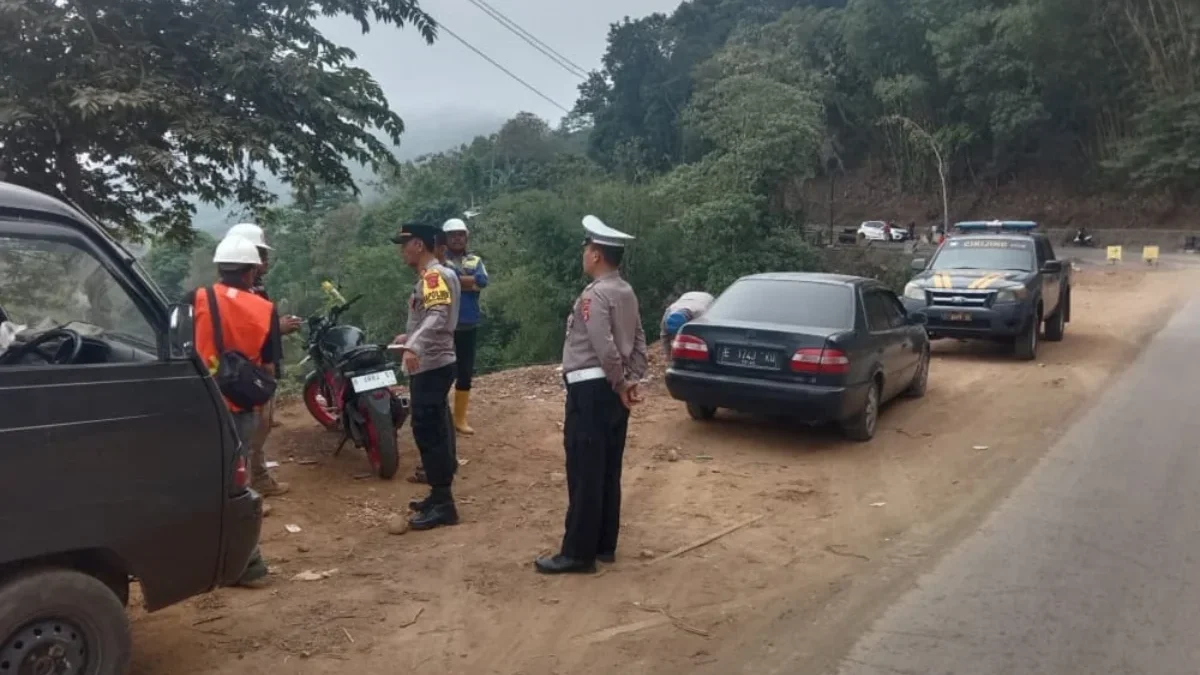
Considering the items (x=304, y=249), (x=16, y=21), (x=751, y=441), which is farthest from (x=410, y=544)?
(x=304, y=249)

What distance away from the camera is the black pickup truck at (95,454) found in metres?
3.38

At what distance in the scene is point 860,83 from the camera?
6397 cm

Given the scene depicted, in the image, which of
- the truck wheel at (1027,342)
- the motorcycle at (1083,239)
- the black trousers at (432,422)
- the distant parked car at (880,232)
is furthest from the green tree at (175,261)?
the motorcycle at (1083,239)

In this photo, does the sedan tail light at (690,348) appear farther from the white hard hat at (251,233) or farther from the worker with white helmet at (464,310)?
the white hard hat at (251,233)

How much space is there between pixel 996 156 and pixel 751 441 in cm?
5684

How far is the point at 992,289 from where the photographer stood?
13445 millimetres

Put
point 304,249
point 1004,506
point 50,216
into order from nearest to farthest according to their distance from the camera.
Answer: point 50,216 → point 1004,506 → point 304,249

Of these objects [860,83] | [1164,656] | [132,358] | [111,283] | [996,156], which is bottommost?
[1164,656]

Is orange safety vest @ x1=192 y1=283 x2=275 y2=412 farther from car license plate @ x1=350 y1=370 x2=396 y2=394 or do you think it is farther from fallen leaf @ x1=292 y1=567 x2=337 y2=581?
car license plate @ x1=350 y1=370 x2=396 y2=394

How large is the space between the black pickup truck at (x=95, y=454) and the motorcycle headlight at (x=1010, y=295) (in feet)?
37.4

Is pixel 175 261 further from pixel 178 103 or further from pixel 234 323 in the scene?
pixel 234 323

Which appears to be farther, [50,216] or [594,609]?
[594,609]

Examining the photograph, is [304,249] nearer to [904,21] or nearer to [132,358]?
[904,21]

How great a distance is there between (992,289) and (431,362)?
972 cm
